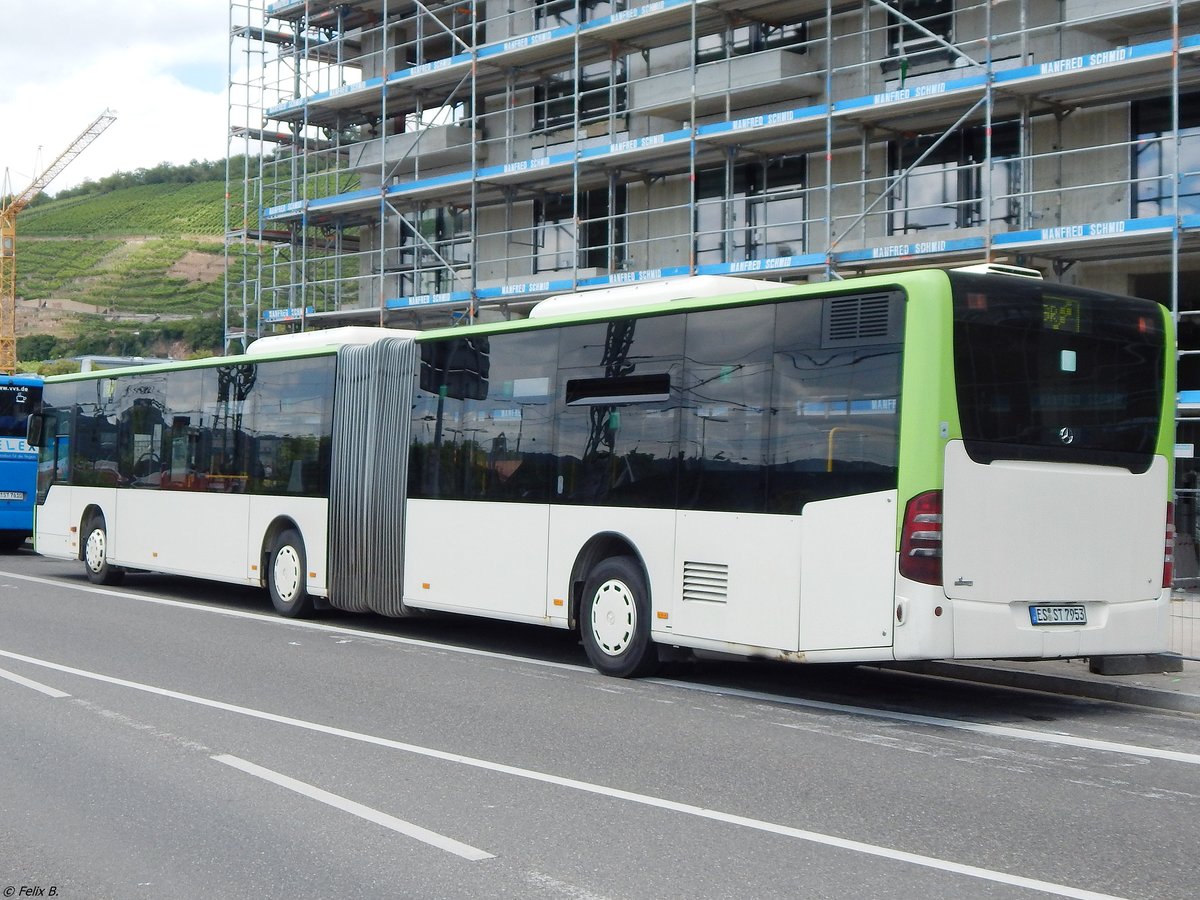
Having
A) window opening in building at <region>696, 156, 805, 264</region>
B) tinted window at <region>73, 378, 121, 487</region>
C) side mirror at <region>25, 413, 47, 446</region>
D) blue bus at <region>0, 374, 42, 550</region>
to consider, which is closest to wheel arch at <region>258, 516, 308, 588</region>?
tinted window at <region>73, 378, 121, 487</region>

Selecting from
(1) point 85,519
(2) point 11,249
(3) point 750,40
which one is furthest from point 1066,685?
(2) point 11,249

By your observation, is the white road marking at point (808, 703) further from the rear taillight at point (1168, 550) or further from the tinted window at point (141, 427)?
the tinted window at point (141, 427)

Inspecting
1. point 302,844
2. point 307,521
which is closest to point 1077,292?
point 302,844

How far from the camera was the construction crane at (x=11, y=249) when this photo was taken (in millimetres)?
90562

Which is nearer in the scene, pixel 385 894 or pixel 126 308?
pixel 385 894

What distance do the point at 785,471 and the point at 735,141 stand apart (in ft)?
53.1

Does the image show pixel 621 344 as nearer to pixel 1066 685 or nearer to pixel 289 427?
pixel 1066 685

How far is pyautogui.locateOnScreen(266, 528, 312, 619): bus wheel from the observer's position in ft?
52.9

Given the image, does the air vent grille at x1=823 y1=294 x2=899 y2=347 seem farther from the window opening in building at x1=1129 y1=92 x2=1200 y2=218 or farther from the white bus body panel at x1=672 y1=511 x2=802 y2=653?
the window opening in building at x1=1129 y1=92 x2=1200 y2=218

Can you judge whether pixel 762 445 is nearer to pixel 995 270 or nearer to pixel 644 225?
pixel 995 270

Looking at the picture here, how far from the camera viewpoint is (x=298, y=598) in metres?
16.1

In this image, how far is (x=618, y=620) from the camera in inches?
457

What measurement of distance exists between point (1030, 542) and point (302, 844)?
5.51m

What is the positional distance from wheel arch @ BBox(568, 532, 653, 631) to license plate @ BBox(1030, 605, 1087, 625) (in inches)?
124
